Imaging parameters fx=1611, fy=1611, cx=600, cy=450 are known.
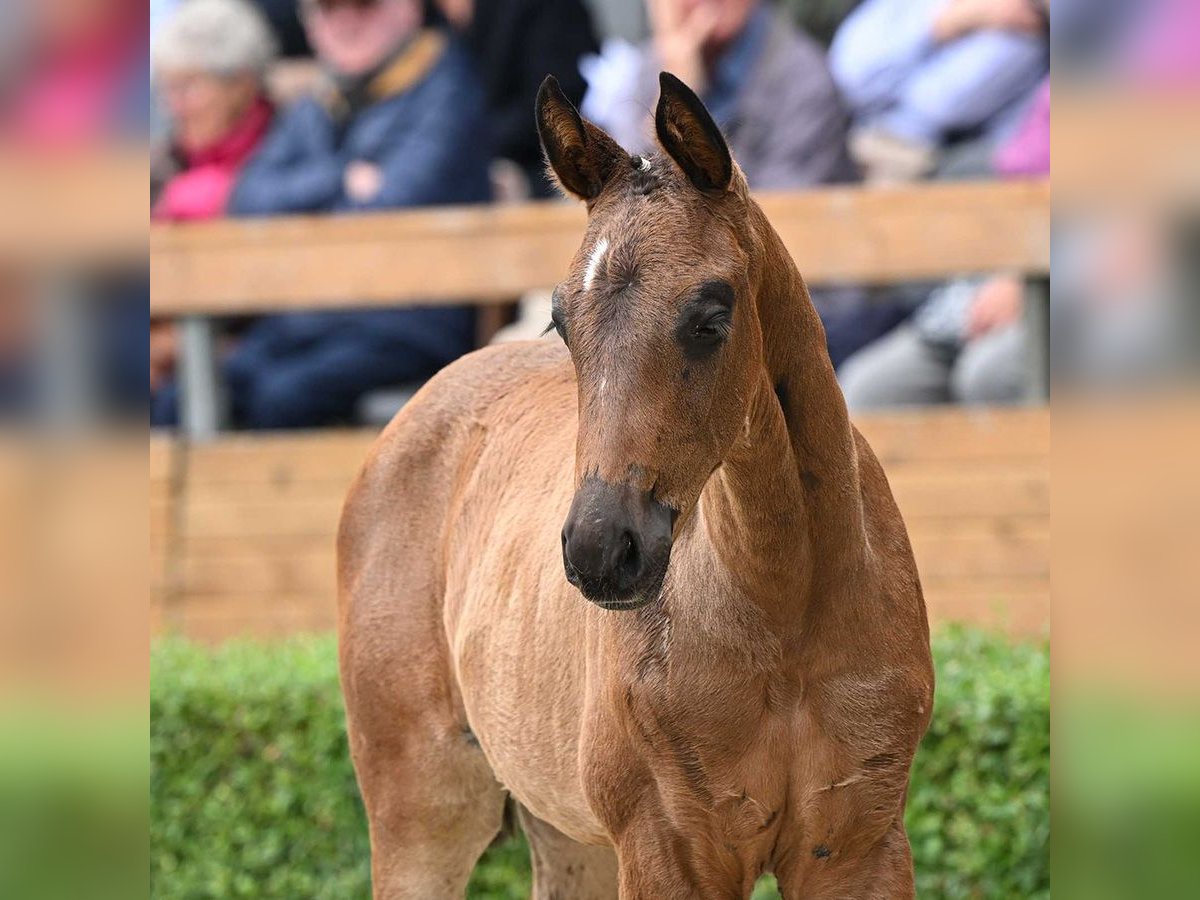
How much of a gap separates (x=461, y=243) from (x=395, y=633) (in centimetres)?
282

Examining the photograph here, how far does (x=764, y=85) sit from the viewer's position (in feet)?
21.6

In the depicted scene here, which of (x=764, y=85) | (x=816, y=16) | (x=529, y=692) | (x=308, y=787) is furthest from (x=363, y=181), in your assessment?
(x=529, y=692)

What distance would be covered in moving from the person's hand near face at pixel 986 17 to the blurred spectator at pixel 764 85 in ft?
1.70

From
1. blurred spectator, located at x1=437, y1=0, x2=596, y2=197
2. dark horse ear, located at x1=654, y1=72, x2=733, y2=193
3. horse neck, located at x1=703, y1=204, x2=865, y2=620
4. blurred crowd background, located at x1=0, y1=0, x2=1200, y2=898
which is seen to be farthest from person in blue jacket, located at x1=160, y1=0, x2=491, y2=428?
blurred crowd background, located at x1=0, y1=0, x2=1200, y2=898

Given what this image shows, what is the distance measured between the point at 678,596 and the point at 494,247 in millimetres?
3775

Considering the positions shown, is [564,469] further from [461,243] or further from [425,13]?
[425,13]

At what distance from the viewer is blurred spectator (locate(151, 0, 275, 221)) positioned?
7.34 meters

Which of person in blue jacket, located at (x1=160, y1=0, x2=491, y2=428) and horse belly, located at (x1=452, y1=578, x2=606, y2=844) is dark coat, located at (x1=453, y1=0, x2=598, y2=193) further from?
horse belly, located at (x1=452, y1=578, x2=606, y2=844)

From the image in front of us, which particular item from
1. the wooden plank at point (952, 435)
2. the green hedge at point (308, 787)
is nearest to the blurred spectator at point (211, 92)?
the green hedge at point (308, 787)

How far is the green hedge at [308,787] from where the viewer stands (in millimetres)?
4902

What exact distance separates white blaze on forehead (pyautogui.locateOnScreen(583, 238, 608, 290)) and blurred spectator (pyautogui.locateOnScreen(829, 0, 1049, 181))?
438cm

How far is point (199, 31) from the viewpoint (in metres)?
7.37

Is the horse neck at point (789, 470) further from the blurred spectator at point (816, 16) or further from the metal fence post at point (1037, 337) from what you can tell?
the blurred spectator at point (816, 16)
